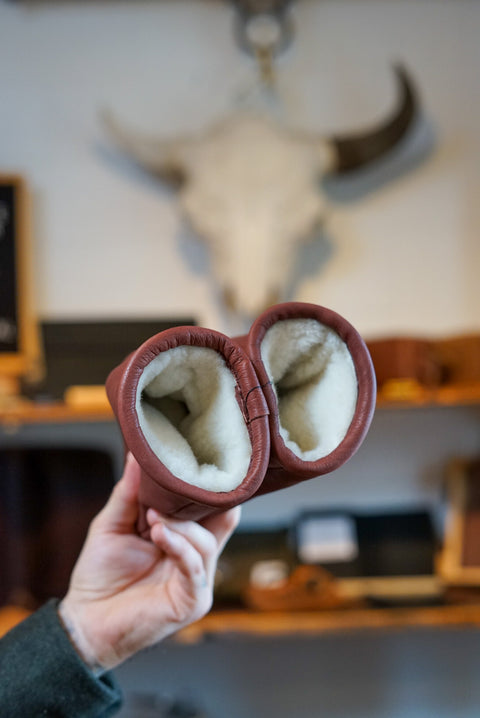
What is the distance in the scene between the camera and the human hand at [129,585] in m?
0.66

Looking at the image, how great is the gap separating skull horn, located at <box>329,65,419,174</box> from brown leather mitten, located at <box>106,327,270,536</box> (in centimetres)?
126

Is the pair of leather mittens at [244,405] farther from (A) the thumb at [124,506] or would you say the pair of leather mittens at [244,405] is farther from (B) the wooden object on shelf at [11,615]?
(B) the wooden object on shelf at [11,615]

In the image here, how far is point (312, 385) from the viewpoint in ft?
1.49

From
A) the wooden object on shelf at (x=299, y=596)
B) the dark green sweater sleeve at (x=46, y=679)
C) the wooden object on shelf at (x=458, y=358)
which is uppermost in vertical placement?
the wooden object on shelf at (x=458, y=358)

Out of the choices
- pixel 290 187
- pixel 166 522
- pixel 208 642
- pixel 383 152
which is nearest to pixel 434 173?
pixel 383 152

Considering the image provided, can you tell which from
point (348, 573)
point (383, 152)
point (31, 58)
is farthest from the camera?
point (31, 58)

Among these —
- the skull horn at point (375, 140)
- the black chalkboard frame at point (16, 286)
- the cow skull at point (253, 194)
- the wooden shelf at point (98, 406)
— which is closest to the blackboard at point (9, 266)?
the black chalkboard frame at point (16, 286)

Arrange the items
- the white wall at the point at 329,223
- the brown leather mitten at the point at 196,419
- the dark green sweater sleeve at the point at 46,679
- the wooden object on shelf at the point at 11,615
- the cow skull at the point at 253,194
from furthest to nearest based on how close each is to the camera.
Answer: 1. the white wall at the point at 329,223
2. the cow skull at the point at 253,194
3. the wooden object on shelf at the point at 11,615
4. the dark green sweater sleeve at the point at 46,679
5. the brown leather mitten at the point at 196,419

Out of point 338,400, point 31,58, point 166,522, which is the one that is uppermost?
point 31,58

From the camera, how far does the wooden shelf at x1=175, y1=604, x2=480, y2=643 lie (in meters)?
1.34

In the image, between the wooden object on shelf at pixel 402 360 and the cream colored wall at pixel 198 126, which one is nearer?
the wooden object on shelf at pixel 402 360

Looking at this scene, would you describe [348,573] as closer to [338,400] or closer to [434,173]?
[434,173]

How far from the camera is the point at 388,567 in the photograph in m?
1.45

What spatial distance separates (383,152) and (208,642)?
1223 millimetres
